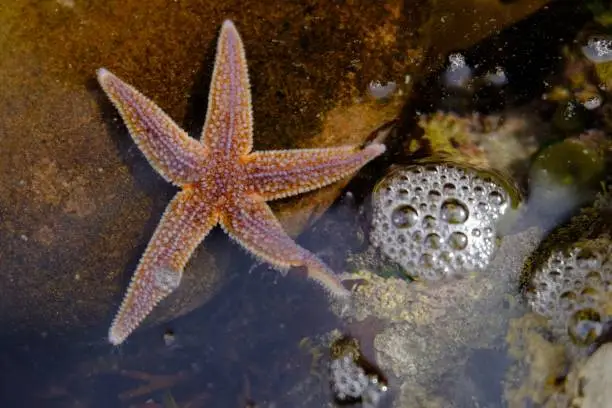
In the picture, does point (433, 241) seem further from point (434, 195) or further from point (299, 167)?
point (299, 167)

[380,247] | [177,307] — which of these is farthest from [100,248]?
[380,247]

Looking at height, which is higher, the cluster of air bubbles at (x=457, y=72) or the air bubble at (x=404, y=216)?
the cluster of air bubbles at (x=457, y=72)

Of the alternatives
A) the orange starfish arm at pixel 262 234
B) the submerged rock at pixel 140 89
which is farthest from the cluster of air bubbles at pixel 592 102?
the orange starfish arm at pixel 262 234

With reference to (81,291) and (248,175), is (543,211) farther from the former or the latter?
(81,291)

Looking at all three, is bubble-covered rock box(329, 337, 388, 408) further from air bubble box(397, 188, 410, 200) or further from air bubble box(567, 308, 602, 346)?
air bubble box(567, 308, 602, 346)

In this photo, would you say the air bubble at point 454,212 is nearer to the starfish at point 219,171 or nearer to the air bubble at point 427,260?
the air bubble at point 427,260

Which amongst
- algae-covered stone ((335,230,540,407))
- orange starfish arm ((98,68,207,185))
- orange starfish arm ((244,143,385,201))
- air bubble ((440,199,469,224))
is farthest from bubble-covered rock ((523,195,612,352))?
orange starfish arm ((98,68,207,185))
